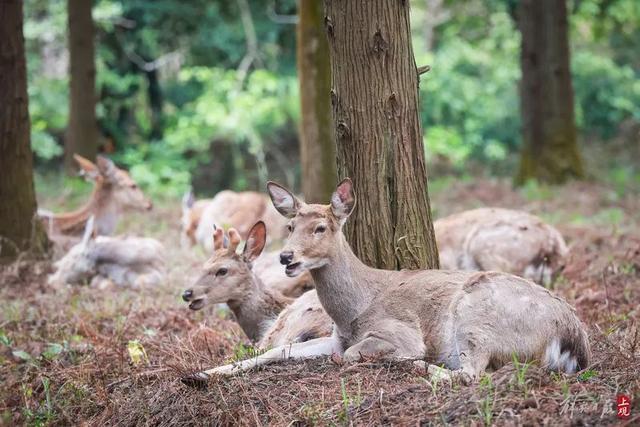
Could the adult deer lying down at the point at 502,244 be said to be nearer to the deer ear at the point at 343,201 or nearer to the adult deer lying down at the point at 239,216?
the adult deer lying down at the point at 239,216

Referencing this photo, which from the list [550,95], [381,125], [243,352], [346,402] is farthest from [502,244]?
[550,95]

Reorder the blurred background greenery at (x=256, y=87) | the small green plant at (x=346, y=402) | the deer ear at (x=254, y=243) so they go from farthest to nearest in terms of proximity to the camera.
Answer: the blurred background greenery at (x=256, y=87) < the deer ear at (x=254, y=243) < the small green plant at (x=346, y=402)

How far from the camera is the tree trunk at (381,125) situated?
21.2 feet

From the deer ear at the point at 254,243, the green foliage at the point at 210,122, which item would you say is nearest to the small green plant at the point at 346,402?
the deer ear at the point at 254,243

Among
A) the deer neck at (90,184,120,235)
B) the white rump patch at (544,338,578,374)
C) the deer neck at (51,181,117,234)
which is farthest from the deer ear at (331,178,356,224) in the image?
the deer neck at (90,184,120,235)

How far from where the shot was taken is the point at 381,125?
646 centimetres

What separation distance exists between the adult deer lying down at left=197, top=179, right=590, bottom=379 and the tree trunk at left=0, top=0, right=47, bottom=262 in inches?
208

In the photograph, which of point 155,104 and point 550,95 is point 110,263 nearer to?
point 550,95

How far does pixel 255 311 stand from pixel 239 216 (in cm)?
561

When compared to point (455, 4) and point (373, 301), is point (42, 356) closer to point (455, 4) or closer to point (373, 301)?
point (373, 301)

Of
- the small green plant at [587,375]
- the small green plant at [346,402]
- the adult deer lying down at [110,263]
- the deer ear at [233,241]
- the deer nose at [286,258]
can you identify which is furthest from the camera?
the adult deer lying down at [110,263]

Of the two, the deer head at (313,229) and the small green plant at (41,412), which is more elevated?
the deer head at (313,229)

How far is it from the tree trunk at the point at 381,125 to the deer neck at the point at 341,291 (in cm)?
60

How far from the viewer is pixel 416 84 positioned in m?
6.61
